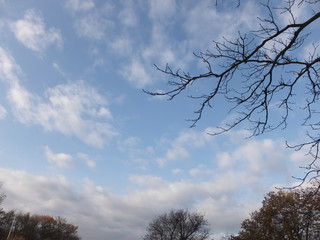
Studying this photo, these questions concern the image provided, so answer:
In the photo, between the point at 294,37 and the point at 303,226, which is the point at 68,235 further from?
the point at 294,37

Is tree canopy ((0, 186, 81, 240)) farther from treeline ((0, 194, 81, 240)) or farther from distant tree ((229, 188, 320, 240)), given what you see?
distant tree ((229, 188, 320, 240))

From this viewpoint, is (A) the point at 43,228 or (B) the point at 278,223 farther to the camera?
(A) the point at 43,228

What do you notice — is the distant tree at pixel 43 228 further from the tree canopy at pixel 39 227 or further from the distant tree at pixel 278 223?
the distant tree at pixel 278 223

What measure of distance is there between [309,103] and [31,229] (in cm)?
10927

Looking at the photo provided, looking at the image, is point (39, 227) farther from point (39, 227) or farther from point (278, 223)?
point (278, 223)

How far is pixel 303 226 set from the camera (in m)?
31.8

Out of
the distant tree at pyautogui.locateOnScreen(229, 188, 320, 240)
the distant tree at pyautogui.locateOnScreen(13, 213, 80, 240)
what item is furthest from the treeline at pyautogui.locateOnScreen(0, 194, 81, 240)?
the distant tree at pyautogui.locateOnScreen(229, 188, 320, 240)

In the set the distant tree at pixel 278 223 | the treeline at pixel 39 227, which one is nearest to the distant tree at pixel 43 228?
the treeline at pixel 39 227

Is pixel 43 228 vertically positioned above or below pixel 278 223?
above

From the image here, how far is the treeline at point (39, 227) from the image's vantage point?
93.0m

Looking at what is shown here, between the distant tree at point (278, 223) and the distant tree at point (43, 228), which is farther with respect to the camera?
the distant tree at point (43, 228)

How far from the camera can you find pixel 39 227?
337 feet

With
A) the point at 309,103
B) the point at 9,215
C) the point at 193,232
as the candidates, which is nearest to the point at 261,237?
the point at 193,232

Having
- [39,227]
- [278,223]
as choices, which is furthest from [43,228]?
[278,223]
